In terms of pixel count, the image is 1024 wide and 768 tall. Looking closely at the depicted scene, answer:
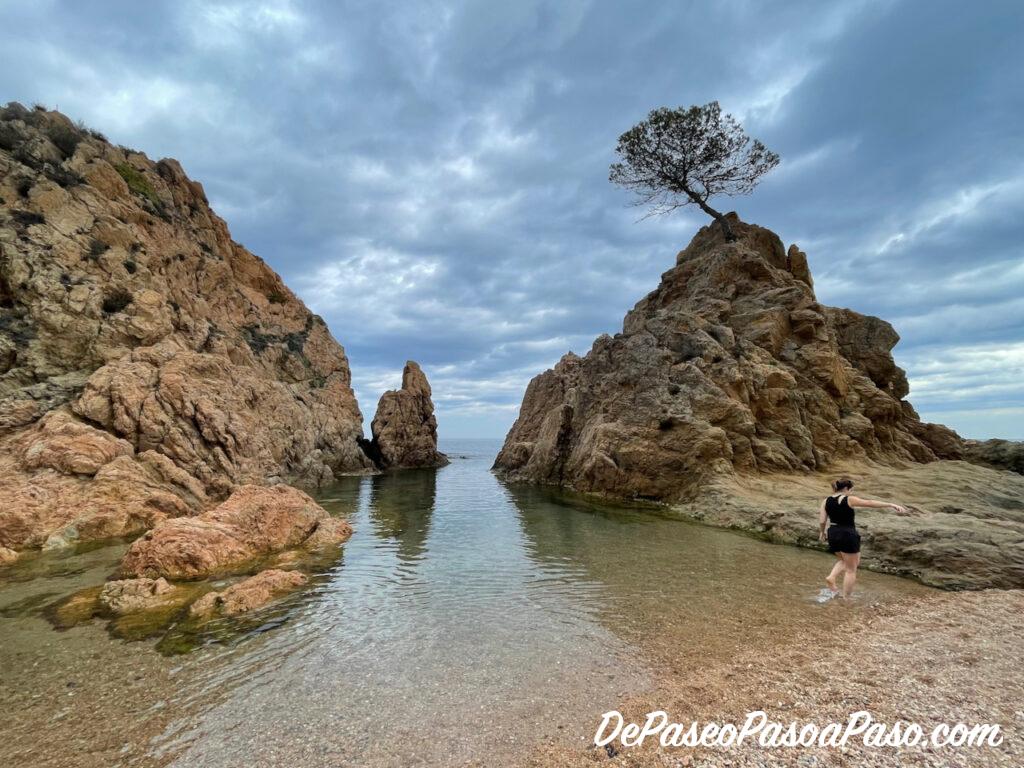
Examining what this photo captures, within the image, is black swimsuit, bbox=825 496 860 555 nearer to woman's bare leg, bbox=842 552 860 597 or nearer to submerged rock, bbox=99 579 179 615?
woman's bare leg, bbox=842 552 860 597

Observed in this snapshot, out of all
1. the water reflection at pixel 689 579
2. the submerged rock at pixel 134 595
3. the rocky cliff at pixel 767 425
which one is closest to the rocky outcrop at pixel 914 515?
the rocky cliff at pixel 767 425

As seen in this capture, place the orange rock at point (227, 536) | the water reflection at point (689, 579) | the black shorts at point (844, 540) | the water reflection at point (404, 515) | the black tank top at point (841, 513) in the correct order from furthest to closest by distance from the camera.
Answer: the water reflection at point (404, 515)
the orange rock at point (227, 536)
the black tank top at point (841, 513)
the black shorts at point (844, 540)
the water reflection at point (689, 579)

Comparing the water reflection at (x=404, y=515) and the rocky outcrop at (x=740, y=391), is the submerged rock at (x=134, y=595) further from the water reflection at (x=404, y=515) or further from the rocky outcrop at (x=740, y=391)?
the rocky outcrop at (x=740, y=391)

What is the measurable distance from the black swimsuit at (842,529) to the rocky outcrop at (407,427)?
62159mm

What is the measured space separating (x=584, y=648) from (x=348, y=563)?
381 inches

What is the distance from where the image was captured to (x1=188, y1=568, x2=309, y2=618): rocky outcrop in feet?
34.6

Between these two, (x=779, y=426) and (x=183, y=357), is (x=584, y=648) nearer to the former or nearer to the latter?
(x=779, y=426)

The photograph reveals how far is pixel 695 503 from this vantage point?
23.7 meters

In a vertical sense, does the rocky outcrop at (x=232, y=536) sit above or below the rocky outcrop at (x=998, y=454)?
below

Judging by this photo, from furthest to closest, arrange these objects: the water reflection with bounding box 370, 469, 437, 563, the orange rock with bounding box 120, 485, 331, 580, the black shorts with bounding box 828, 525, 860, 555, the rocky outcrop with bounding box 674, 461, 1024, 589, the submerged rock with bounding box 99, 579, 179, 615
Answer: the water reflection with bounding box 370, 469, 437, 563, the orange rock with bounding box 120, 485, 331, 580, the rocky outcrop with bounding box 674, 461, 1024, 589, the submerged rock with bounding box 99, 579, 179, 615, the black shorts with bounding box 828, 525, 860, 555

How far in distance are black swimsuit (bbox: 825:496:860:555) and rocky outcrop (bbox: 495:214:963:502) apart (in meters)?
14.2

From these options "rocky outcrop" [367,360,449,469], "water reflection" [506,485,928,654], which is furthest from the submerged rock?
"rocky outcrop" [367,360,449,469]

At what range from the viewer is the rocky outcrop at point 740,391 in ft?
87.1

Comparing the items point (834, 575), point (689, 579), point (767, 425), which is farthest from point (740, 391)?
point (834, 575)
